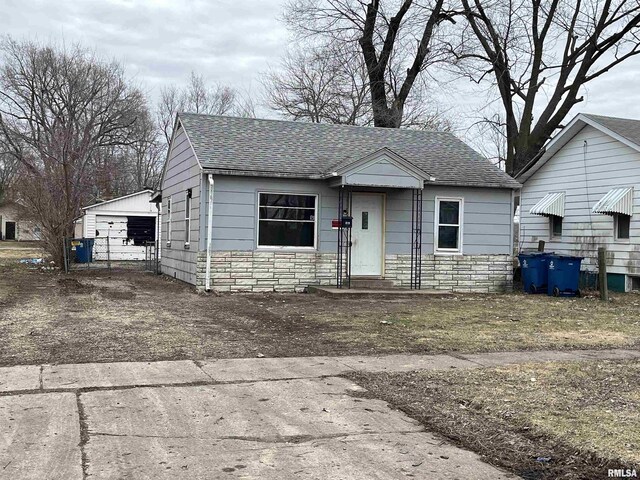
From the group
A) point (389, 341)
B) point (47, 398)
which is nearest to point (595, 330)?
point (389, 341)

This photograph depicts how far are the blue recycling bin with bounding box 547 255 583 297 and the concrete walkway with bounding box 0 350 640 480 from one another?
1053 centimetres

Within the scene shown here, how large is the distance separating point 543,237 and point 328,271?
8.65m

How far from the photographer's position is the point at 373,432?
198 inches

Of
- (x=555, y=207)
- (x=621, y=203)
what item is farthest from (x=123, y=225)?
(x=621, y=203)

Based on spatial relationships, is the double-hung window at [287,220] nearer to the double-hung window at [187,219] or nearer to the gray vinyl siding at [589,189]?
the double-hung window at [187,219]

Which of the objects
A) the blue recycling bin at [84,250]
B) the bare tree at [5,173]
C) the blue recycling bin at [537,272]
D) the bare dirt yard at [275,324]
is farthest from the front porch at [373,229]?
the bare tree at [5,173]

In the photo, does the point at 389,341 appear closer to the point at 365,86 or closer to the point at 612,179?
the point at 612,179

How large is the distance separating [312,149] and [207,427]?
1286 centimetres

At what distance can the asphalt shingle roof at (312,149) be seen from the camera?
15.8 m

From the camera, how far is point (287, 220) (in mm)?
15953

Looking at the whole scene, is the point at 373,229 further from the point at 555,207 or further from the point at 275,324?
the point at 555,207

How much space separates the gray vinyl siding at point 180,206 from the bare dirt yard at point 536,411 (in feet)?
32.6

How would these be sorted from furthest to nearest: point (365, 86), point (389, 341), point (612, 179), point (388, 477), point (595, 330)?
point (365, 86), point (612, 179), point (595, 330), point (389, 341), point (388, 477)

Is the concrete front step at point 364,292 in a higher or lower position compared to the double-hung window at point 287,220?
lower
